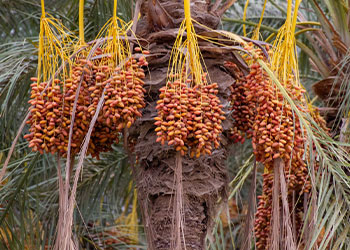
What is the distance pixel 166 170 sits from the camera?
2.23m

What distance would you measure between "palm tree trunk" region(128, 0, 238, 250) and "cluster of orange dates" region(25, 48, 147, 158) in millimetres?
155

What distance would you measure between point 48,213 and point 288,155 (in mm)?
2219

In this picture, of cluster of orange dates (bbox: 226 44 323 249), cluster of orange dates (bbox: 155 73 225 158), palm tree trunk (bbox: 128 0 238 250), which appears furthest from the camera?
palm tree trunk (bbox: 128 0 238 250)

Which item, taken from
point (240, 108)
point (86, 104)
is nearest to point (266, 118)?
point (240, 108)

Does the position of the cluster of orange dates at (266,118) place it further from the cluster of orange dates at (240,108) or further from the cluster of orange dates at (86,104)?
the cluster of orange dates at (86,104)

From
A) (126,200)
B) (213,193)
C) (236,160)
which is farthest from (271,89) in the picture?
(126,200)

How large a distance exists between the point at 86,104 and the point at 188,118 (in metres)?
0.41

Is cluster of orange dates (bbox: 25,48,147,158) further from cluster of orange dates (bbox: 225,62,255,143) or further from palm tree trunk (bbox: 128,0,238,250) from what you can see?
cluster of orange dates (bbox: 225,62,255,143)

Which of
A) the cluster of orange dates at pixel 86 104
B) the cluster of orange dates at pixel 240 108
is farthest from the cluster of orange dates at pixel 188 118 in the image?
the cluster of orange dates at pixel 240 108

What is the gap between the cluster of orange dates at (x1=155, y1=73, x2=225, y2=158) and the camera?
1.97 meters

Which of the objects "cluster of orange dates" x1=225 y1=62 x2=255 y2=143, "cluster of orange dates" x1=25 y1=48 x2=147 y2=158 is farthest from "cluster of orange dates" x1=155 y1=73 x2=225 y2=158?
"cluster of orange dates" x1=225 y1=62 x2=255 y2=143

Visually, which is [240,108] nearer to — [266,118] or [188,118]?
[266,118]

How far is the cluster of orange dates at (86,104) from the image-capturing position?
2.03 meters

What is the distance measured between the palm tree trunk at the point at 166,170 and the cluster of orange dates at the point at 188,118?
199 millimetres
